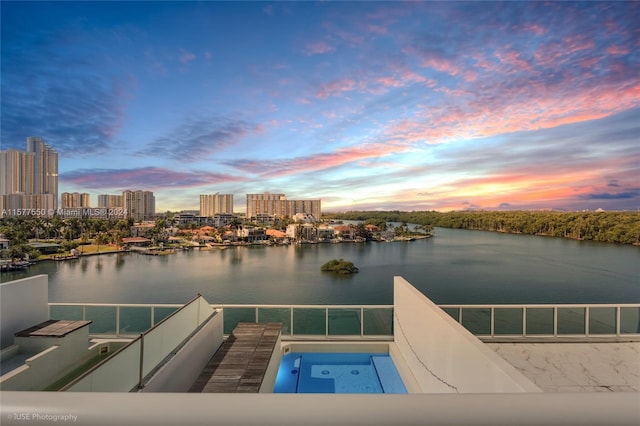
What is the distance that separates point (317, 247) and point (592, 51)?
4367 cm

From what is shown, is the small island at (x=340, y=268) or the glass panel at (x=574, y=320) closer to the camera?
the glass panel at (x=574, y=320)

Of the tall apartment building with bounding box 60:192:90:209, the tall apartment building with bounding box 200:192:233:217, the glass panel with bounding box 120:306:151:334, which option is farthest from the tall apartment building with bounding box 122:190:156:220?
the glass panel with bounding box 120:306:151:334

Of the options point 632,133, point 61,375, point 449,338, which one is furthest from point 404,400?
point 632,133

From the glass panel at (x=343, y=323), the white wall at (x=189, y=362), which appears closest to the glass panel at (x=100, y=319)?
the white wall at (x=189, y=362)

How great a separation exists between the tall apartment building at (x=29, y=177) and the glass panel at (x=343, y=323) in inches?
1131

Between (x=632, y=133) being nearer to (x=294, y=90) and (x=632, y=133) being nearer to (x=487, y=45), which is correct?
(x=487, y=45)

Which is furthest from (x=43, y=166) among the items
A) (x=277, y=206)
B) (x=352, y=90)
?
(x=277, y=206)

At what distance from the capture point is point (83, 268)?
126ft

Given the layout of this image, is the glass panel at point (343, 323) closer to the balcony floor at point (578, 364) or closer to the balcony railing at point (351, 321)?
the balcony railing at point (351, 321)

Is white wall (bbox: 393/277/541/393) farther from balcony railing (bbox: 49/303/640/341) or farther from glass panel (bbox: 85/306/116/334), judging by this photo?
glass panel (bbox: 85/306/116/334)

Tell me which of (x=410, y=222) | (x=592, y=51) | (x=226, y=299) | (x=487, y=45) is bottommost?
(x=226, y=299)

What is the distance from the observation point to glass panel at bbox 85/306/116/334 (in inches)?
154

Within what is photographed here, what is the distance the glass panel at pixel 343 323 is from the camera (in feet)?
14.7

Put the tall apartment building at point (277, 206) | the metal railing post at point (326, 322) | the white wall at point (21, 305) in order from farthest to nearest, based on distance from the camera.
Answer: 1. the tall apartment building at point (277, 206)
2. the metal railing post at point (326, 322)
3. the white wall at point (21, 305)
